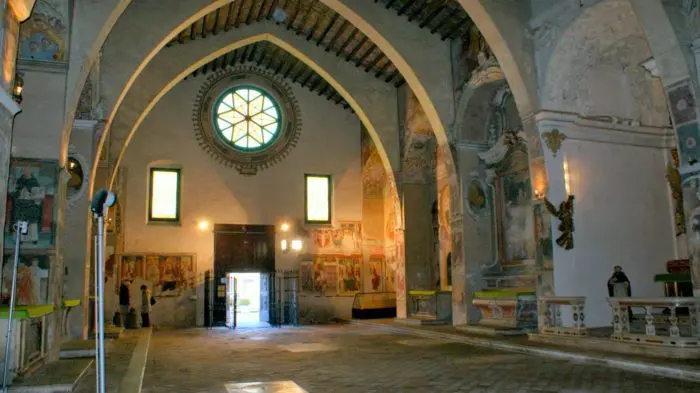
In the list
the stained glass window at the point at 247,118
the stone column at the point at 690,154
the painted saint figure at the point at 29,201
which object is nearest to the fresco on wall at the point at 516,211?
the stone column at the point at 690,154

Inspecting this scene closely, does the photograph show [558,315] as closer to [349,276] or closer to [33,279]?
[33,279]

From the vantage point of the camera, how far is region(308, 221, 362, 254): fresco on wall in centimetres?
2038

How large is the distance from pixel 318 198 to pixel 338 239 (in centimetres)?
163

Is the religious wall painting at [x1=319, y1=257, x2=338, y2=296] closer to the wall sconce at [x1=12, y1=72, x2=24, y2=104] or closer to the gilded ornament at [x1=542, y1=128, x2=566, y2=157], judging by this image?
the gilded ornament at [x1=542, y1=128, x2=566, y2=157]

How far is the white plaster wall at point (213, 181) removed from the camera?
61.3 feet

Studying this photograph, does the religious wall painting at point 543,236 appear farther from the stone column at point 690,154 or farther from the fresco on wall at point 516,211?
the stone column at point 690,154

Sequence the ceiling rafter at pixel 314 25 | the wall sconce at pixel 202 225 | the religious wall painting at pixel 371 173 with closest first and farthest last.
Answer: the ceiling rafter at pixel 314 25 → the wall sconce at pixel 202 225 → the religious wall painting at pixel 371 173

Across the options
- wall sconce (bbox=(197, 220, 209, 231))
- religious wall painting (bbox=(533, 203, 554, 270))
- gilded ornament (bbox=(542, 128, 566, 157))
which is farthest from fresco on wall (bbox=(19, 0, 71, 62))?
wall sconce (bbox=(197, 220, 209, 231))

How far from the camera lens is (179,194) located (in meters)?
19.2

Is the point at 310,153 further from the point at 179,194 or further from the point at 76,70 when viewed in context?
the point at 76,70

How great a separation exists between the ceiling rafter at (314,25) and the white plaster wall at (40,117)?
7.01m

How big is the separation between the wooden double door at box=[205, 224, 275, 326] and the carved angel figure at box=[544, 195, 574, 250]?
10817mm

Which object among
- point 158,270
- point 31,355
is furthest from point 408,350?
point 158,270

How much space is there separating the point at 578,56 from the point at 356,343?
7.42 meters
